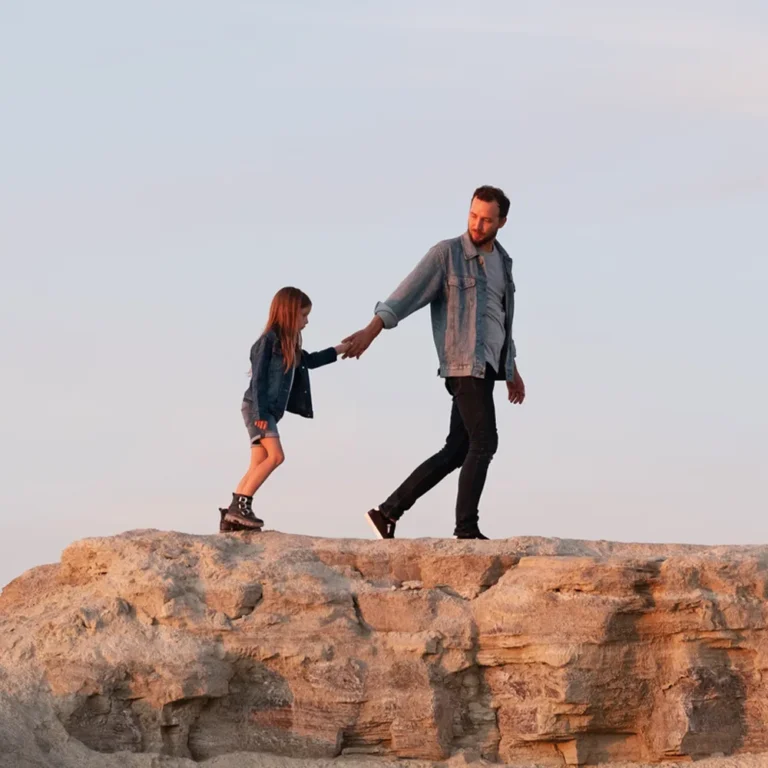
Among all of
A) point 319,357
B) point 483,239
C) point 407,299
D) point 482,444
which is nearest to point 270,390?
point 319,357

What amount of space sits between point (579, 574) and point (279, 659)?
191 centimetres

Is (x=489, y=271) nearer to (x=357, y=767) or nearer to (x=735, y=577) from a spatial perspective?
(x=735, y=577)

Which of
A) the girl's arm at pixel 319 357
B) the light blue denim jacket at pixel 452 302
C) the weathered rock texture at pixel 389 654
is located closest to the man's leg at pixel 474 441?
the light blue denim jacket at pixel 452 302

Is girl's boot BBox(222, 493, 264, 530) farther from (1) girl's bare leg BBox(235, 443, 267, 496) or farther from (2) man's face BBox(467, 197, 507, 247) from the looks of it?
(2) man's face BBox(467, 197, 507, 247)

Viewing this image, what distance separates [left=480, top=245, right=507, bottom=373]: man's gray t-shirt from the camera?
9516mm

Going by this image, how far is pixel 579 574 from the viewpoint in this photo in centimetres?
890

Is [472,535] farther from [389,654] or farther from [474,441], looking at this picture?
[389,654]

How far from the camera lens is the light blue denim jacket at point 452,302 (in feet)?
30.9

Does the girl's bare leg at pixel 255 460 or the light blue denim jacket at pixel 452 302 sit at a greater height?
the light blue denim jacket at pixel 452 302

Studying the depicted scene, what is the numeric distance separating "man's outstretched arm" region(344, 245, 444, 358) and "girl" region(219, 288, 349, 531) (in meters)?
0.13

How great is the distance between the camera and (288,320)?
942cm

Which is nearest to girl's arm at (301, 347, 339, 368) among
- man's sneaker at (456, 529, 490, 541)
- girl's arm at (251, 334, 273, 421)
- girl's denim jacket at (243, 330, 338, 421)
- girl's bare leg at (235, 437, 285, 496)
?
girl's denim jacket at (243, 330, 338, 421)

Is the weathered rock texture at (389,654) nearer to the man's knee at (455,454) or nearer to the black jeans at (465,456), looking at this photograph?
the black jeans at (465,456)

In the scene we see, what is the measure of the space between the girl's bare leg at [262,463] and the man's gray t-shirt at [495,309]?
1494mm
